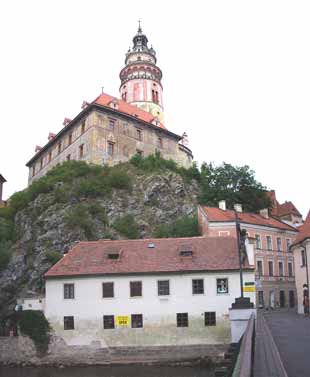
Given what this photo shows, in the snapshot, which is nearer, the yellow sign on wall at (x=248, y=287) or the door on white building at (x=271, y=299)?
the yellow sign on wall at (x=248, y=287)

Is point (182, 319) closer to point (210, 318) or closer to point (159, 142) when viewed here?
point (210, 318)

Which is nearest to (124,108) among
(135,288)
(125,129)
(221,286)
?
(125,129)

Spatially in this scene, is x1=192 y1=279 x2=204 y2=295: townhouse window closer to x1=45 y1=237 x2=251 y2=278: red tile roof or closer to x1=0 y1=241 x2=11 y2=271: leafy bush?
x1=45 y1=237 x2=251 y2=278: red tile roof

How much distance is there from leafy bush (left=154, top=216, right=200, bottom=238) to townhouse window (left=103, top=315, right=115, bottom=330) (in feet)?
43.7

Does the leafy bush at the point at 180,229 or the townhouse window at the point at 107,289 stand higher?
the leafy bush at the point at 180,229

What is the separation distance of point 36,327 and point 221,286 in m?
12.9

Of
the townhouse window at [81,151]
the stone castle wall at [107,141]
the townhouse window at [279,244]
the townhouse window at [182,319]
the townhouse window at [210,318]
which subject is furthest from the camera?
the townhouse window at [81,151]

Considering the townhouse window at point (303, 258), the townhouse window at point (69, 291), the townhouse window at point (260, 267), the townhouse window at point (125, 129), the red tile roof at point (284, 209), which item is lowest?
the townhouse window at point (69, 291)

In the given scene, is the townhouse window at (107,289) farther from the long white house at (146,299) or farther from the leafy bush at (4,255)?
the leafy bush at (4,255)

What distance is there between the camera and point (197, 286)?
2864cm

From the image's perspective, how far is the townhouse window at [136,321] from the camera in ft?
93.2

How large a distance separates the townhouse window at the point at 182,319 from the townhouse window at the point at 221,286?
8.88 feet

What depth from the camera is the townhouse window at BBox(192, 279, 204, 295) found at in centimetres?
2855

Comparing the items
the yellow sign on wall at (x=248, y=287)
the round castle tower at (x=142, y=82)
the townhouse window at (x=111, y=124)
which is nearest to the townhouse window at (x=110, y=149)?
the townhouse window at (x=111, y=124)
